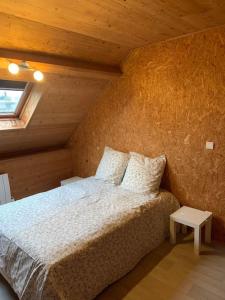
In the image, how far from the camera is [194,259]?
2.36m

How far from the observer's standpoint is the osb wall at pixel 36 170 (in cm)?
351

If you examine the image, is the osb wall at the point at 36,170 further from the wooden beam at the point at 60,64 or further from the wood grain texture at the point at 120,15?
the wood grain texture at the point at 120,15

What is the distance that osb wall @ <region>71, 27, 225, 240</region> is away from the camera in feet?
8.12

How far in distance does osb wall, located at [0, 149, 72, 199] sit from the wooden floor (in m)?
1.64

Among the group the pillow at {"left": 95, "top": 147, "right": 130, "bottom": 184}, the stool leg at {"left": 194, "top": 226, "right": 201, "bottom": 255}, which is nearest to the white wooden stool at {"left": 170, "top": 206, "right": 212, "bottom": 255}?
the stool leg at {"left": 194, "top": 226, "right": 201, "bottom": 255}

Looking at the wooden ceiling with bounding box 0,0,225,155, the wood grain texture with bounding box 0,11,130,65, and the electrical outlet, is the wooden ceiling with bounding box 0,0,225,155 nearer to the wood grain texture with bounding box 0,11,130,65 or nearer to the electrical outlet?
the wood grain texture with bounding box 0,11,130,65

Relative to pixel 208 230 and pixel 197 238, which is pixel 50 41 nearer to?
pixel 197 238

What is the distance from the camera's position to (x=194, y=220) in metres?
2.42

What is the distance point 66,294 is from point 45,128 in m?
2.36

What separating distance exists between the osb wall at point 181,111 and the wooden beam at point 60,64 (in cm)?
43

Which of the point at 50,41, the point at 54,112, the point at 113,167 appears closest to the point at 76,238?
the point at 113,167

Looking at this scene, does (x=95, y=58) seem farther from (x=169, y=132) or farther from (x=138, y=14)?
(x=169, y=132)

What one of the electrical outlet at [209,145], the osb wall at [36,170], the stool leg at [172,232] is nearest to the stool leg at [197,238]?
the stool leg at [172,232]

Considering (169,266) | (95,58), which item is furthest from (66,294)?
(95,58)
